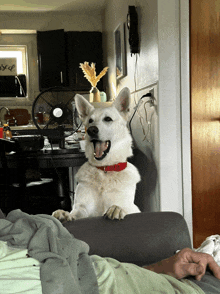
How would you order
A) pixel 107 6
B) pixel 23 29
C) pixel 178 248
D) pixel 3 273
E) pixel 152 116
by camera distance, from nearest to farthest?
pixel 3 273
pixel 178 248
pixel 152 116
pixel 107 6
pixel 23 29

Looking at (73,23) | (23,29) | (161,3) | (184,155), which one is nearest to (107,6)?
(73,23)

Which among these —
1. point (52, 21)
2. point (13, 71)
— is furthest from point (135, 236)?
point (13, 71)

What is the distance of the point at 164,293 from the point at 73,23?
4970 millimetres

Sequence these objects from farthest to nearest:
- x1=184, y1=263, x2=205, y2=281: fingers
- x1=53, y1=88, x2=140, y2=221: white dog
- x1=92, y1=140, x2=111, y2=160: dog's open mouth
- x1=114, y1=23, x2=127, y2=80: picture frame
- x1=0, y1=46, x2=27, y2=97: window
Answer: x1=0, y1=46, x2=27, y2=97: window < x1=114, y1=23, x2=127, y2=80: picture frame < x1=92, y1=140, x2=111, y2=160: dog's open mouth < x1=53, y1=88, x2=140, y2=221: white dog < x1=184, y1=263, x2=205, y2=281: fingers

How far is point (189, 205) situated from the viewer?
7.34 ft

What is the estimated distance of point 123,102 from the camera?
196cm

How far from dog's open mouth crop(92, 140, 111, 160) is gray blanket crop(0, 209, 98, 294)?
33.4 inches

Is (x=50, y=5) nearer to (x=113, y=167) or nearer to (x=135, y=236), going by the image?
(x=113, y=167)

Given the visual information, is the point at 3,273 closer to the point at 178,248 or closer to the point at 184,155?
the point at 178,248

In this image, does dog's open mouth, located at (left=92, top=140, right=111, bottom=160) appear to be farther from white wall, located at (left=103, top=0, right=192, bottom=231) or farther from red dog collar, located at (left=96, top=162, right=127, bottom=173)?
white wall, located at (left=103, top=0, right=192, bottom=231)

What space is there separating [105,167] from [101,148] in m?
0.14

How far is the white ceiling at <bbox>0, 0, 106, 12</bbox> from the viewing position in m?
4.64

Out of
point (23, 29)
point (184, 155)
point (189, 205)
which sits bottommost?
point (189, 205)

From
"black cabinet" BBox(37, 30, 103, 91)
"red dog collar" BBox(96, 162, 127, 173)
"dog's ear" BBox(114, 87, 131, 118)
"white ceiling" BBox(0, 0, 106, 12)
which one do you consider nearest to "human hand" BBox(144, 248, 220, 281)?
"red dog collar" BBox(96, 162, 127, 173)
